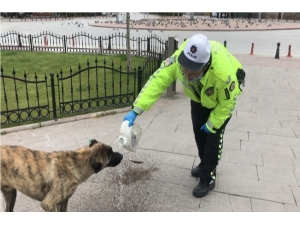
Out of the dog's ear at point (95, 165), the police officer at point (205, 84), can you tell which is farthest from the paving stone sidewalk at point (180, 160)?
the dog's ear at point (95, 165)

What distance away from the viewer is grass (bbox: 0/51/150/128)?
665cm

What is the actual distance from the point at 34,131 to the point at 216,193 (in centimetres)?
345

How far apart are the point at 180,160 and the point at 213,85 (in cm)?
191

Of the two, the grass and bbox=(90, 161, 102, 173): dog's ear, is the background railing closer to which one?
the grass

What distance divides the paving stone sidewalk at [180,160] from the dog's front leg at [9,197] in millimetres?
150

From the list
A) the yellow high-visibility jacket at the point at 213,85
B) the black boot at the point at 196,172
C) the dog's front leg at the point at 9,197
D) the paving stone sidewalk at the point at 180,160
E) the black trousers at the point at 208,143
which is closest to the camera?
the yellow high-visibility jacket at the point at 213,85

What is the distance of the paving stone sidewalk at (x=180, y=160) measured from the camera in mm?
3473

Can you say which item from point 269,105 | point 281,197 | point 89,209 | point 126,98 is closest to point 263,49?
point 269,105

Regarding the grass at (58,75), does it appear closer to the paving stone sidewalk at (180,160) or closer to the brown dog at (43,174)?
the paving stone sidewalk at (180,160)

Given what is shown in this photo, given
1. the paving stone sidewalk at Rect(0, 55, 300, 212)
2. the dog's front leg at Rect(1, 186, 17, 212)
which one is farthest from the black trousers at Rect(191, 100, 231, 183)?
the dog's front leg at Rect(1, 186, 17, 212)

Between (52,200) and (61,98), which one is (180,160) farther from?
(61,98)

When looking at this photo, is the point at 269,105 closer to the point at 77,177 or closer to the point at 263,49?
the point at 77,177

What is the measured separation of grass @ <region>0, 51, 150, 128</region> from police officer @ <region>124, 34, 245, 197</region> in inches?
124

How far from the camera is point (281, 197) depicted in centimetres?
356
